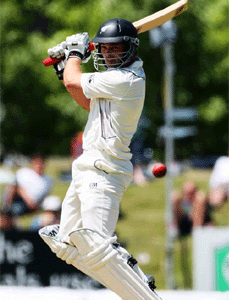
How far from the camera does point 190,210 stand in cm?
696

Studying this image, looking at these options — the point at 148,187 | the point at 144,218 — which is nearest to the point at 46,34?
the point at 148,187

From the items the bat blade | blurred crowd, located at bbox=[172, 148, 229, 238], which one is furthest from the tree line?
the bat blade

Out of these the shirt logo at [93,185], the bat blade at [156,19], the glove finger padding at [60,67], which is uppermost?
the bat blade at [156,19]

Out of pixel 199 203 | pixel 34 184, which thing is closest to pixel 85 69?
pixel 34 184

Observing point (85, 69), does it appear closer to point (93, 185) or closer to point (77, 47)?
point (77, 47)

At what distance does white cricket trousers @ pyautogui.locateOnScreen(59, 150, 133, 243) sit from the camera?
2.97 meters

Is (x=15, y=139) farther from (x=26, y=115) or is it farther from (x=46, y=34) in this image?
(x=46, y=34)

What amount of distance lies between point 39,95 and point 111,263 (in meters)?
20.2

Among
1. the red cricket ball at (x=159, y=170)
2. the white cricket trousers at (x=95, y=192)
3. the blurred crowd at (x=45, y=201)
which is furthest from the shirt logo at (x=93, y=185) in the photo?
the blurred crowd at (x=45, y=201)

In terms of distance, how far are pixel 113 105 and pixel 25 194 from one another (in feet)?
14.2

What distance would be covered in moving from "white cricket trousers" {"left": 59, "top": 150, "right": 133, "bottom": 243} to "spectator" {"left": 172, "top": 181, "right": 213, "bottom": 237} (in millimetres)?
3851

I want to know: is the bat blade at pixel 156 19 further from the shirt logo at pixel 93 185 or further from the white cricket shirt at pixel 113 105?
the shirt logo at pixel 93 185

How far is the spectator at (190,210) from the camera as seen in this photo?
682 cm

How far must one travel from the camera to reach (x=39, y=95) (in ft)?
74.8
